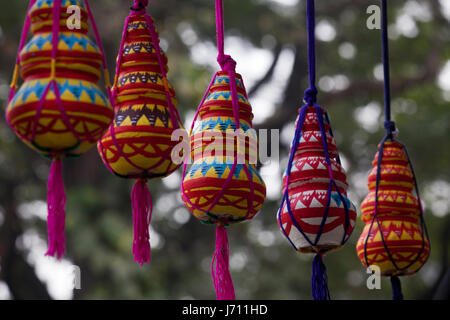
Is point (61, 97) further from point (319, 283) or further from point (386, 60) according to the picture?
point (386, 60)

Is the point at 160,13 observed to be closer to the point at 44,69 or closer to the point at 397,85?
the point at 397,85

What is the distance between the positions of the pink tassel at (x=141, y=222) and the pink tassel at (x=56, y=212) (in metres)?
0.21

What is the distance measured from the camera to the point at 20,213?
5.38m

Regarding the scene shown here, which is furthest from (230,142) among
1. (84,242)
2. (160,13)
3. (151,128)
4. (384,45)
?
(160,13)

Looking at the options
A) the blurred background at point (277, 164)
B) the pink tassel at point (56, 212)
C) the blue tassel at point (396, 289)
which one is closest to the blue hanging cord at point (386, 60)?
the blue tassel at point (396, 289)

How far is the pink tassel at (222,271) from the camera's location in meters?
1.47

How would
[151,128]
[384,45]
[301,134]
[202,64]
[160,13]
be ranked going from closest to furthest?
[151,128], [301,134], [384,45], [160,13], [202,64]

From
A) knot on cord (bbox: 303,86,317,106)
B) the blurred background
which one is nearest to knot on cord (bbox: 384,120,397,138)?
knot on cord (bbox: 303,86,317,106)

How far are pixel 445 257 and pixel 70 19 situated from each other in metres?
5.13

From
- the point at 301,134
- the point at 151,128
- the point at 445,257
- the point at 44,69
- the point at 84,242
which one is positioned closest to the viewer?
the point at 44,69

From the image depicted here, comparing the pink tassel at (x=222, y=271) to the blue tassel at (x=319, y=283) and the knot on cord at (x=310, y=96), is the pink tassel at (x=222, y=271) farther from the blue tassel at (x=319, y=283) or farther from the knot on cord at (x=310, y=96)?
the knot on cord at (x=310, y=96)

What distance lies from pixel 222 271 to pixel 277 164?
11.2 feet

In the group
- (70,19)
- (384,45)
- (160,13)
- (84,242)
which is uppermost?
(160,13)

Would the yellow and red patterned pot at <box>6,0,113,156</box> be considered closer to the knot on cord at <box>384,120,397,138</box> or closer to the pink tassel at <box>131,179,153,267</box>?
the pink tassel at <box>131,179,153,267</box>
